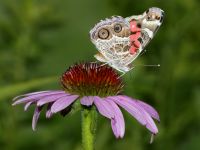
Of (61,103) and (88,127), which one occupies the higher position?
(61,103)

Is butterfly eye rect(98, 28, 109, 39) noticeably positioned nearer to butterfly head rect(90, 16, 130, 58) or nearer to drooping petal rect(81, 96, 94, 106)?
butterfly head rect(90, 16, 130, 58)

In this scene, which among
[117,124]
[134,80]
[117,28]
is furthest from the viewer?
[134,80]

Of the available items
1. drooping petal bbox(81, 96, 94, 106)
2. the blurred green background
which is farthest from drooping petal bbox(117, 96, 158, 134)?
the blurred green background

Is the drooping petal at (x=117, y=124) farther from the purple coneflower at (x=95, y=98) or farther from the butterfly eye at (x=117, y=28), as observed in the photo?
the butterfly eye at (x=117, y=28)

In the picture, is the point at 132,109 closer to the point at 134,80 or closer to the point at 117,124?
the point at 117,124

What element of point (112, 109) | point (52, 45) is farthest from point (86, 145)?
point (52, 45)

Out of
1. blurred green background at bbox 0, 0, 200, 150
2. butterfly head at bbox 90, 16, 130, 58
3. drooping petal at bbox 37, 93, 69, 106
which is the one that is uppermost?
butterfly head at bbox 90, 16, 130, 58

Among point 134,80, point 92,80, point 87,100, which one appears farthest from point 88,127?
point 134,80

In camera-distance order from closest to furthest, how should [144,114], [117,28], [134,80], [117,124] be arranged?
[117,124], [144,114], [117,28], [134,80]
